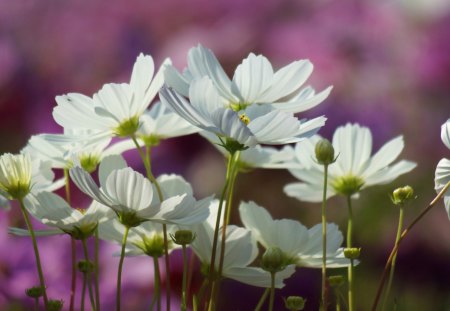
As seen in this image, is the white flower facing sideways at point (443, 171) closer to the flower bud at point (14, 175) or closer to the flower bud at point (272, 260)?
the flower bud at point (272, 260)

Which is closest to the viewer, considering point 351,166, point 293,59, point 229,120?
point 229,120

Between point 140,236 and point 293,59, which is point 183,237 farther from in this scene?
point 293,59

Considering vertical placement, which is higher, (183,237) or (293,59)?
(293,59)

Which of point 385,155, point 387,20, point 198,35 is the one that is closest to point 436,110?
point 387,20

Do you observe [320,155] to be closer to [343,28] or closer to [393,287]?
[393,287]

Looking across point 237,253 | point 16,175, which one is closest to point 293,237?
point 237,253

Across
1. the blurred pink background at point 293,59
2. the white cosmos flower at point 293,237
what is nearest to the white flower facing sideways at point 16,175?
the white cosmos flower at point 293,237

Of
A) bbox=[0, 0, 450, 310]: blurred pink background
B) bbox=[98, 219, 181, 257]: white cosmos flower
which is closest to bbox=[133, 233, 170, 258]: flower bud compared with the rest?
bbox=[98, 219, 181, 257]: white cosmos flower
